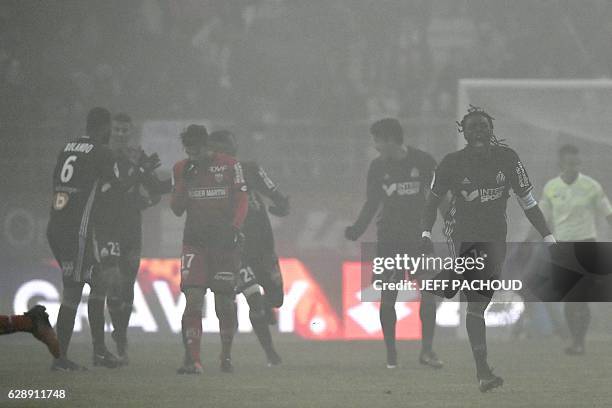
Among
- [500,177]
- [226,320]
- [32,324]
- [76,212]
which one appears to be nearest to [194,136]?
[76,212]

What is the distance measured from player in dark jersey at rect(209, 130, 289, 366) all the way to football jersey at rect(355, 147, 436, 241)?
87 centimetres

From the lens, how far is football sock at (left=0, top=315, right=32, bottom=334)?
864 cm

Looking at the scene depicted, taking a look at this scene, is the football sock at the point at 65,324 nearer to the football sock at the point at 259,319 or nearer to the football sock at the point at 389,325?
the football sock at the point at 259,319

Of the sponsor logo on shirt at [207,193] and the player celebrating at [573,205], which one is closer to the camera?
the sponsor logo on shirt at [207,193]

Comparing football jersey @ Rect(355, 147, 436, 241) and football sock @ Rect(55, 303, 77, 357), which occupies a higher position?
football jersey @ Rect(355, 147, 436, 241)

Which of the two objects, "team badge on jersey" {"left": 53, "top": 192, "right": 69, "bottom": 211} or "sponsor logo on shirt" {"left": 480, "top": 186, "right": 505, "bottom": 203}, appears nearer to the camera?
"sponsor logo on shirt" {"left": 480, "top": 186, "right": 505, "bottom": 203}

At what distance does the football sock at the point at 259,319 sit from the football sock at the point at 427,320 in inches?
54.8

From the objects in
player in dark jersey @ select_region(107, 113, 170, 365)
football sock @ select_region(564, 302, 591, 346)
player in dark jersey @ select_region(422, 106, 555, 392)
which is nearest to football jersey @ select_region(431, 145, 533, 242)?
player in dark jersey @ select_region(422, 106, 555, 392)

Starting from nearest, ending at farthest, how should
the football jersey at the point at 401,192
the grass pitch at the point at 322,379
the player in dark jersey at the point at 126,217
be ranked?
the grass pitch at the point at 322,379 < the player in dark jersey at the point at 126,217 < the football jersey at the point at 401,192

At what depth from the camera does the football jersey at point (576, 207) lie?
1410 centimetres

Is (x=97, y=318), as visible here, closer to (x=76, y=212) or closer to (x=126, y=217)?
(x=126, y=217)

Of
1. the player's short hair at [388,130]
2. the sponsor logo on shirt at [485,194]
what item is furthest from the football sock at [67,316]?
the sponsor logo on shirt at [485,194]

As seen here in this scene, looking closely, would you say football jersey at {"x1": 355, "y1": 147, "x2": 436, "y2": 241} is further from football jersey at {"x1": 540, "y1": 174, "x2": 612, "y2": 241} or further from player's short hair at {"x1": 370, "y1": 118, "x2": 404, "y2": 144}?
football jersey at {"x1": 540, "y1": 174, "x2": 612, "y2": 241}

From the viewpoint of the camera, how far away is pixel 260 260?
12.3 metres
